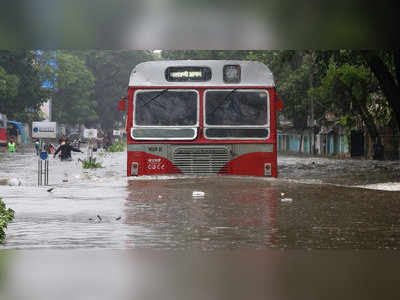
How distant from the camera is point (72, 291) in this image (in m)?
6.50

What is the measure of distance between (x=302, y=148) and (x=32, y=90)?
86.6ft

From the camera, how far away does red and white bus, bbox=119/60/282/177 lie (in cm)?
1783

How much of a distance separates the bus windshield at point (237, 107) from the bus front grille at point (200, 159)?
74 cm

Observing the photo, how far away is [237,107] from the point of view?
18.0 m

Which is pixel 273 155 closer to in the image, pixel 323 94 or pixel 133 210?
pixel 133 210

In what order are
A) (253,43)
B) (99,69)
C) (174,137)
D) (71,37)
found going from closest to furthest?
(71,37), (253,43), (174,137), (99,69)

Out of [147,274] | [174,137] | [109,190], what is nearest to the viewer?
[147,274]

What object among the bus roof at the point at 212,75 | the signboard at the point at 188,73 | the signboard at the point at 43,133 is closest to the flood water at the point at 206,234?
the bus roof at the point at 212,75

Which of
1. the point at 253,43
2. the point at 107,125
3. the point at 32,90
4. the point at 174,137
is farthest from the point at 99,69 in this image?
the point at 253,43

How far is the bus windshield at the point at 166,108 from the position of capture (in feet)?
59.3

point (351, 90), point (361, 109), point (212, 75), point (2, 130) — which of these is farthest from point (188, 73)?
point (2, 130)

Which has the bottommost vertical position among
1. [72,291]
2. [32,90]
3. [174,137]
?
[72,291]

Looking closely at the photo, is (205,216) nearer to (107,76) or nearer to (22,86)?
(22,86)

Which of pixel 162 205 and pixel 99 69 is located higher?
pixel 99 69
